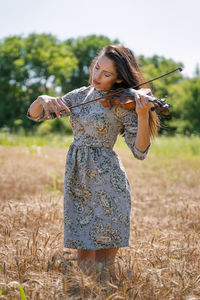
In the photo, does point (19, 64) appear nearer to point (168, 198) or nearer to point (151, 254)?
point (168, 198)

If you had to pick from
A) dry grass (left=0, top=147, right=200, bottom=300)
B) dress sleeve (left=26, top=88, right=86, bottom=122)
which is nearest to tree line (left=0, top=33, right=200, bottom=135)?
dry grass (left=0, top=147, right=200, bottom=300)

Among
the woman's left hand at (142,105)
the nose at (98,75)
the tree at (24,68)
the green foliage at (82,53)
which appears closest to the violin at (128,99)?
the woman's left hand at (142,105)

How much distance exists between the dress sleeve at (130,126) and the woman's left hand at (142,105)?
0.57ft

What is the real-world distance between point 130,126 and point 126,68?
0.44m

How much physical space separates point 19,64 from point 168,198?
2639cm

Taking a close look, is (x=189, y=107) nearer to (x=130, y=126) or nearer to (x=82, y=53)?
(x=82, y=53)

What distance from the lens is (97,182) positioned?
9.18 ft

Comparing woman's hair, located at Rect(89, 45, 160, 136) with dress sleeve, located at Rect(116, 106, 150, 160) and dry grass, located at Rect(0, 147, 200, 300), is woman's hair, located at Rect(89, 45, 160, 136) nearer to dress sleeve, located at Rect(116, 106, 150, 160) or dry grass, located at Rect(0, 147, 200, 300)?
dress sleeve, located at Rect(116, 106, 150, 160)

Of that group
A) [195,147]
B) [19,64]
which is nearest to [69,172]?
[195,147]

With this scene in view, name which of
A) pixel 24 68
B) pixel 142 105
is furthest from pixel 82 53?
pixel 142 105

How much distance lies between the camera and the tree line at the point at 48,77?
26375mm

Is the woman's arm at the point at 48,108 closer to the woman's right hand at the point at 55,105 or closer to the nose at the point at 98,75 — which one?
the woman's right hand at the point at 55,105

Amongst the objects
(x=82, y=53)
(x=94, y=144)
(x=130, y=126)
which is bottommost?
(x=94, y=144)

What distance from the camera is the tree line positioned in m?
26.4
